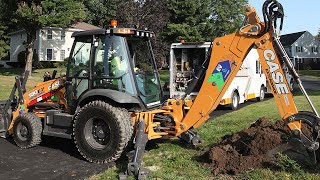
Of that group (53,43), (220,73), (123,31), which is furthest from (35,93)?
(53,43)

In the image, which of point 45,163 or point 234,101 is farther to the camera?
point 234,101

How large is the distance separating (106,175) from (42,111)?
10.8 ft

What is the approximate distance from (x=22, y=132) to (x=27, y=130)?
0.25m

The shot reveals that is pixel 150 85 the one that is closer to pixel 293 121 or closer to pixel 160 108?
pixel 160 108

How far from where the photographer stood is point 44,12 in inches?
1264

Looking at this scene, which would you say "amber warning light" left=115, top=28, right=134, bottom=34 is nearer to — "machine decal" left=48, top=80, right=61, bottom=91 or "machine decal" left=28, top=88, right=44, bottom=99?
"machine decal" left=48, top=80, right=61, bottom=91

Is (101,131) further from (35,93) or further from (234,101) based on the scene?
(234,101)

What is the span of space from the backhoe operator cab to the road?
1117mm

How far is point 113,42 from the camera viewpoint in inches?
304

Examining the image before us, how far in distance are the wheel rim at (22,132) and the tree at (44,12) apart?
2380 centimetres

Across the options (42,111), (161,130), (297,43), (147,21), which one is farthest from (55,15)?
(297,43)

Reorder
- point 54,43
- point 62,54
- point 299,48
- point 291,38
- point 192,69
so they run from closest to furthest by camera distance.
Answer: point 192,69 → point 54,43 → point 62,54 → point 299,48 → point 291,38

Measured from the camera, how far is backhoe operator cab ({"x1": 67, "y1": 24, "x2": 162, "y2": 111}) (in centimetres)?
763

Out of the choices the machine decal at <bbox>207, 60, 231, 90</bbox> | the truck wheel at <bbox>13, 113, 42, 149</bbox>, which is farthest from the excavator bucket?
the truck wheel at <bbox>13, 113, 42, 149</bbox>
